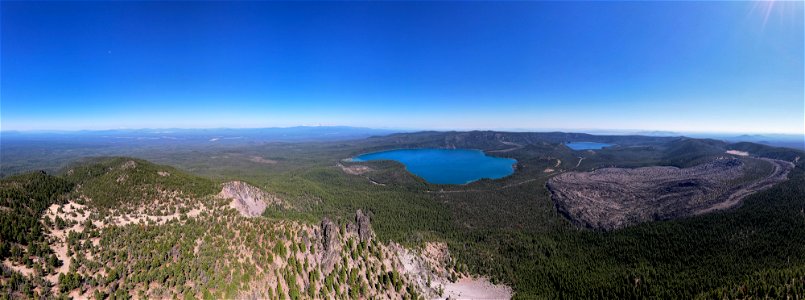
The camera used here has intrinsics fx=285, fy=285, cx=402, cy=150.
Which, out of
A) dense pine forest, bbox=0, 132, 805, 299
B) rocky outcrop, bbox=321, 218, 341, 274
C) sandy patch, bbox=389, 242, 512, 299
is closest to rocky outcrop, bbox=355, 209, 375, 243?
dense pine forest, bbox=0, 132, 805, 299

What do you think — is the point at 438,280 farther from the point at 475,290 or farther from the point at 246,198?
the point at 246,198

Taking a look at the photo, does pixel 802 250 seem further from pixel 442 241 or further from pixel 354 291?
pixel 354 291

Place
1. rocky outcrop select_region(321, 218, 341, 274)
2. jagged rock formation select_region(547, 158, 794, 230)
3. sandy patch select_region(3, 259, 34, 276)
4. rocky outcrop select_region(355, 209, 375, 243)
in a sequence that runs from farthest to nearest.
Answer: jagged rock formation select_region(547, 158, 794, 230) → rocky outcrop select_region(355, 209, 375, 243) → rocky outcrop select_region(321, 218, 341, 274) → sandy patch select_region(3, 259, 34, 276)

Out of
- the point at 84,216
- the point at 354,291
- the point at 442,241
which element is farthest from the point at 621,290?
the point at 84,216

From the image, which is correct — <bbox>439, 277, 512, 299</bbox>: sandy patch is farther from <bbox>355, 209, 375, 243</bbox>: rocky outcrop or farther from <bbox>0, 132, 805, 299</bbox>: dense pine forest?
<bbox>355, 209, 375, 243</bbox>: rocky outcrop

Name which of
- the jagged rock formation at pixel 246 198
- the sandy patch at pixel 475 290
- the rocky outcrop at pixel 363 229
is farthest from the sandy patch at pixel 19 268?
the sandy patch at pixel 475 290

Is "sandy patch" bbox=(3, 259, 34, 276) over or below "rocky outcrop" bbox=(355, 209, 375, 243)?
over

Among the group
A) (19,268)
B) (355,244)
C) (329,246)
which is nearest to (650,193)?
(355,244)
